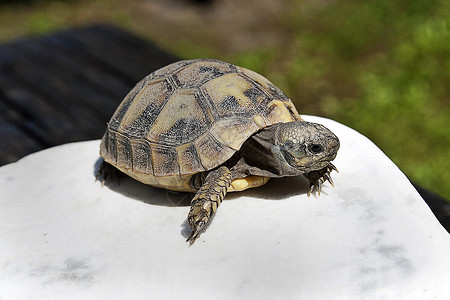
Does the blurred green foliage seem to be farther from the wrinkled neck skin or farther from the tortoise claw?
the wrinkled neck skin

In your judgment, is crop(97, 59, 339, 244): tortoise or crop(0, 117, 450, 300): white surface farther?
crop(97, 59, 339, 244): tortoise

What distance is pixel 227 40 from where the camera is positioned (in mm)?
7172

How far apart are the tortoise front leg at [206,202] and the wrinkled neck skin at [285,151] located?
0.47 feet

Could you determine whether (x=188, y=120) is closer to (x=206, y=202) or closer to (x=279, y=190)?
(x=206, y=202)

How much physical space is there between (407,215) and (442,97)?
3104 millimetres

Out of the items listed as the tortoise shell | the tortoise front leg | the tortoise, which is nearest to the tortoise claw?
the tortoise

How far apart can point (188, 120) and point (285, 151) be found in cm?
47

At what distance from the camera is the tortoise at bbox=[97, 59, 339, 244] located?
7.74 ft

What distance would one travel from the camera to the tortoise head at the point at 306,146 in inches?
91.7

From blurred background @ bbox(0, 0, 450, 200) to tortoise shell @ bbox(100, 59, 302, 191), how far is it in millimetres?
1577

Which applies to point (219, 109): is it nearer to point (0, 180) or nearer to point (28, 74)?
point (0, 180)

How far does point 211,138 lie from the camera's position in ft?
7.90

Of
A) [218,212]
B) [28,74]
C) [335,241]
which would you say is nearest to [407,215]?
[335,241]

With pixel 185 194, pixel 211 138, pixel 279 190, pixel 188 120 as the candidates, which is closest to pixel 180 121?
pixel 188 120
